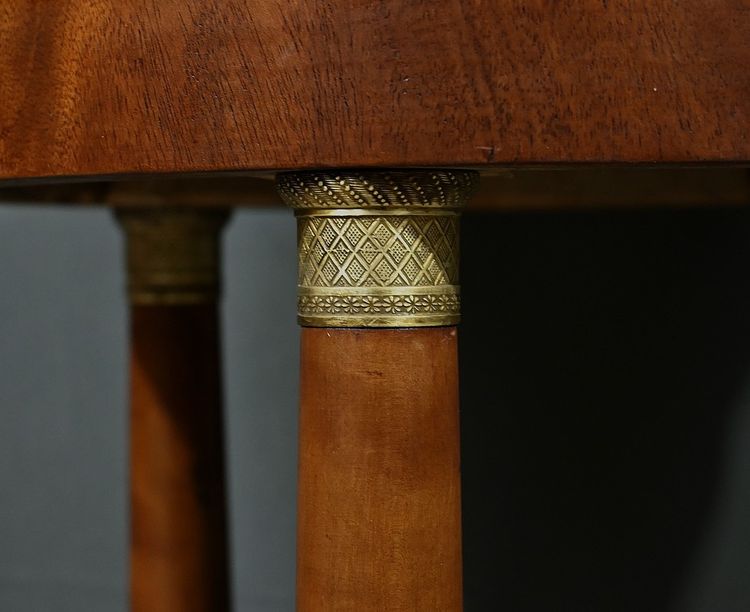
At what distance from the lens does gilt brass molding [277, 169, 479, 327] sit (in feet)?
2.31

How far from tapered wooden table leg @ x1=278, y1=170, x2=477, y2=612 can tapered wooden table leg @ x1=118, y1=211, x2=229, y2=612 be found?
1.63 feet

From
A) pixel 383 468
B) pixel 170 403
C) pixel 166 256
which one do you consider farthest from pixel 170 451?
pixel 383 468

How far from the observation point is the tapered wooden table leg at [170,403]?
1.21 metres

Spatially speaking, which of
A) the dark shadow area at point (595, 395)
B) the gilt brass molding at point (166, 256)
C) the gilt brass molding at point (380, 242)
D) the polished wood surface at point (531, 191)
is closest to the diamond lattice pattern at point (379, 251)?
the gilt brass molding at point (380, 242)

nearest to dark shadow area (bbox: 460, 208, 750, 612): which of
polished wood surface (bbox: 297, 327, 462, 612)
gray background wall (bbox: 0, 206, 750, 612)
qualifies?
gray background wall (bbox: 0, 206, 750, 612)

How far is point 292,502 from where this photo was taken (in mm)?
1633

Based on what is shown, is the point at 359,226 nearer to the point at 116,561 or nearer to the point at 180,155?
the point at 180,155

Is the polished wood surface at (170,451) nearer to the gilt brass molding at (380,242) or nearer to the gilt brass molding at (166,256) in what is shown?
the gilt brass molding at (166,256)

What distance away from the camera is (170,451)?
3.96 feet

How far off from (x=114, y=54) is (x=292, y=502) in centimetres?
98

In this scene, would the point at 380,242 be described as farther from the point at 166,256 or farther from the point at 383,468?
the point at 166,256

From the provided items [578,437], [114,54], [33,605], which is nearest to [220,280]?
[578,437]

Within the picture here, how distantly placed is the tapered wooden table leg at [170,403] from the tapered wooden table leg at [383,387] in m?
0.50

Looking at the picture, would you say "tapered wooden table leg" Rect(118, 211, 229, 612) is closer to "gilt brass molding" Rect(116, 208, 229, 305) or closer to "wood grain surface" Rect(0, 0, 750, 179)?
"gilt brass molding" Rect(116, 208, 229, 305)
